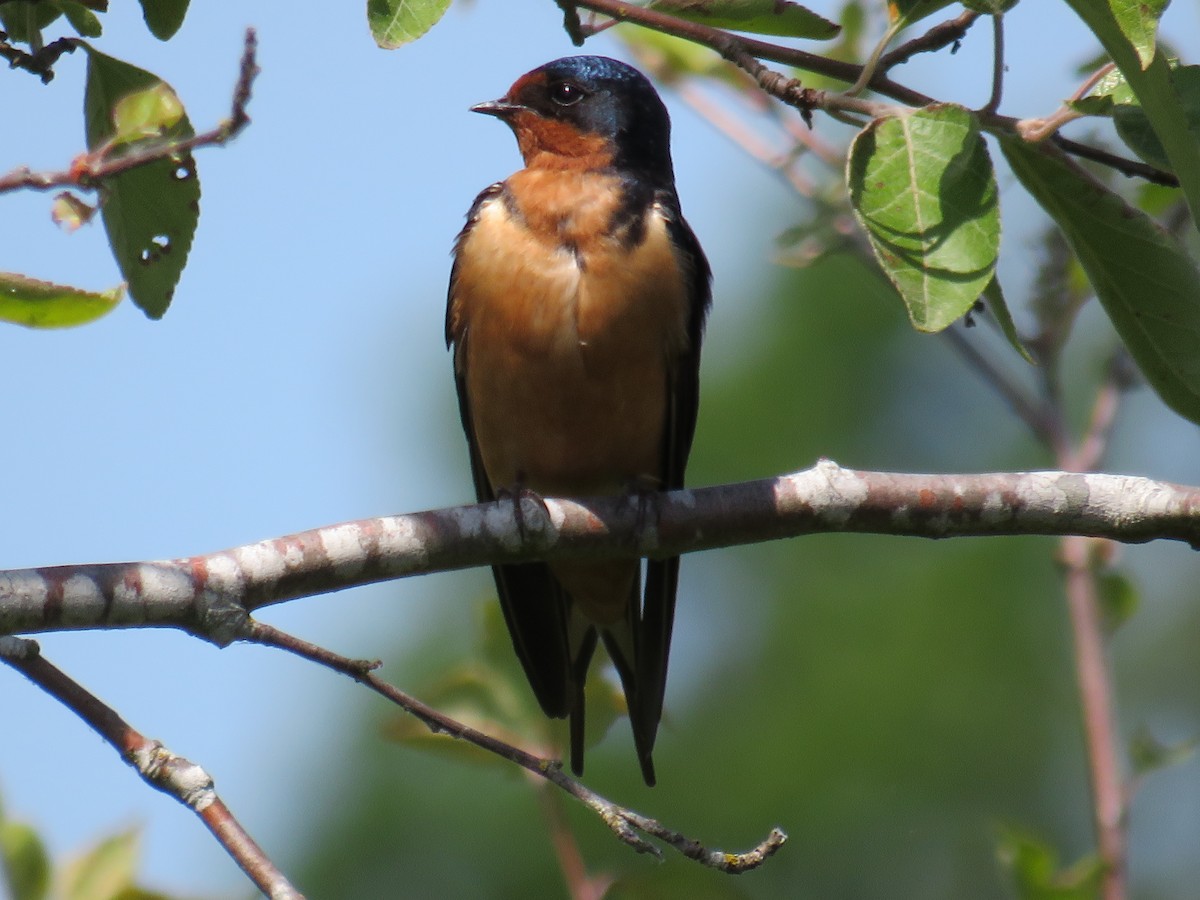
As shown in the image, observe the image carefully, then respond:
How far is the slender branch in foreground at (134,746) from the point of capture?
2750mm

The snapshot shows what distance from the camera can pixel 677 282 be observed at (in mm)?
5148

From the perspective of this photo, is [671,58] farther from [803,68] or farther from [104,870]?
[104,870]

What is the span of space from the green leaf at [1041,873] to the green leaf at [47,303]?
9.53 feet

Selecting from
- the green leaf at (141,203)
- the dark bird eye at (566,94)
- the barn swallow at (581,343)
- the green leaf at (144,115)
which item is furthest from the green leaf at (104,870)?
the dark bird eye at (566,94)

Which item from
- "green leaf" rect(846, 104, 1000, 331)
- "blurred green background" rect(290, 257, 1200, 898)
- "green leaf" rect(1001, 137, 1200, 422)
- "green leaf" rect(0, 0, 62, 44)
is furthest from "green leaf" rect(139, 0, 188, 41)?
"blurred green background" rect(290, 257, 1200, 898)

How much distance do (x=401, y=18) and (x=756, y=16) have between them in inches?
32.5

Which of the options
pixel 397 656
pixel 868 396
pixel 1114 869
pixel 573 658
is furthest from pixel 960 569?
pixel 1114 869

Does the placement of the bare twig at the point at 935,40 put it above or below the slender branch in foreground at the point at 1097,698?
above

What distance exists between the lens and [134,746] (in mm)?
2818

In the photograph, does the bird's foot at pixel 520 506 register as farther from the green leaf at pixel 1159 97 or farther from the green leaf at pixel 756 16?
the green leaf at pixel 1159 97

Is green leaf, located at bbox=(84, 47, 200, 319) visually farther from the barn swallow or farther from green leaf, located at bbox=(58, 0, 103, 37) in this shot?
the barn swallow

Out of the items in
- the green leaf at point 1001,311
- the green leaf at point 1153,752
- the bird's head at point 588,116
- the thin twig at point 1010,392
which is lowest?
the green leaf at point 1153,752

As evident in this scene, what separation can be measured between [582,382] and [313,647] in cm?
229

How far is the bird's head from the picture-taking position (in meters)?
5.71
